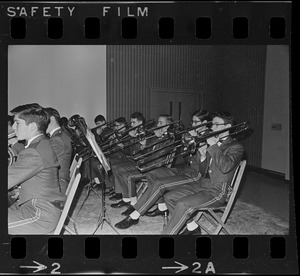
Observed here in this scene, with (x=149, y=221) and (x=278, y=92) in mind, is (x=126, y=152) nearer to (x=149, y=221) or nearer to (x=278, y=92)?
(x=149, y=221)

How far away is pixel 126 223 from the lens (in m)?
2.86

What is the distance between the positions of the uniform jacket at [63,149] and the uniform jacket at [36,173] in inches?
14.5

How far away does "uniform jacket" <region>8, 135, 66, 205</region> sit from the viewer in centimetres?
218

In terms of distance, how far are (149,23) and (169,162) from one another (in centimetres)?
121

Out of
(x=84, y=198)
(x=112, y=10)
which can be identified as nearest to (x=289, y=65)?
(x=112, y=10)

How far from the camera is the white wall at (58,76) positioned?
2375mm

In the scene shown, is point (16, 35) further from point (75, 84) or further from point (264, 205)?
point (264, 205)

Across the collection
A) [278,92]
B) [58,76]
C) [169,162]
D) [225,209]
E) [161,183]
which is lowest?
[225,209]

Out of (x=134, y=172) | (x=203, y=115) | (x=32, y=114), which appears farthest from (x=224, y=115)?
(x=32, y=114)

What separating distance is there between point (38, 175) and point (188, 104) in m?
1.17

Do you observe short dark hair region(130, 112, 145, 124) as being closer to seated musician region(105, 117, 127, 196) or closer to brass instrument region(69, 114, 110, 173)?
seated musician region(105, 117, 127, 196)

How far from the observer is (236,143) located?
8.57 ft

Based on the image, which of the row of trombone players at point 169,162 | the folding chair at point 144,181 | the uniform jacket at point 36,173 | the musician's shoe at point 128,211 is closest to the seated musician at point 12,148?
the uniform jacket at point 36,173

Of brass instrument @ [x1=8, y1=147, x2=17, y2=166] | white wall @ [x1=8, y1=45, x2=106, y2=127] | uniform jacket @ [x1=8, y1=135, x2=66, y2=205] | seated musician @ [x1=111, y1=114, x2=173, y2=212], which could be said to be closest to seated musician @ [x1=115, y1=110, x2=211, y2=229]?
seated musician @ [x1=111, y1=114, x2=173, y2=212]
